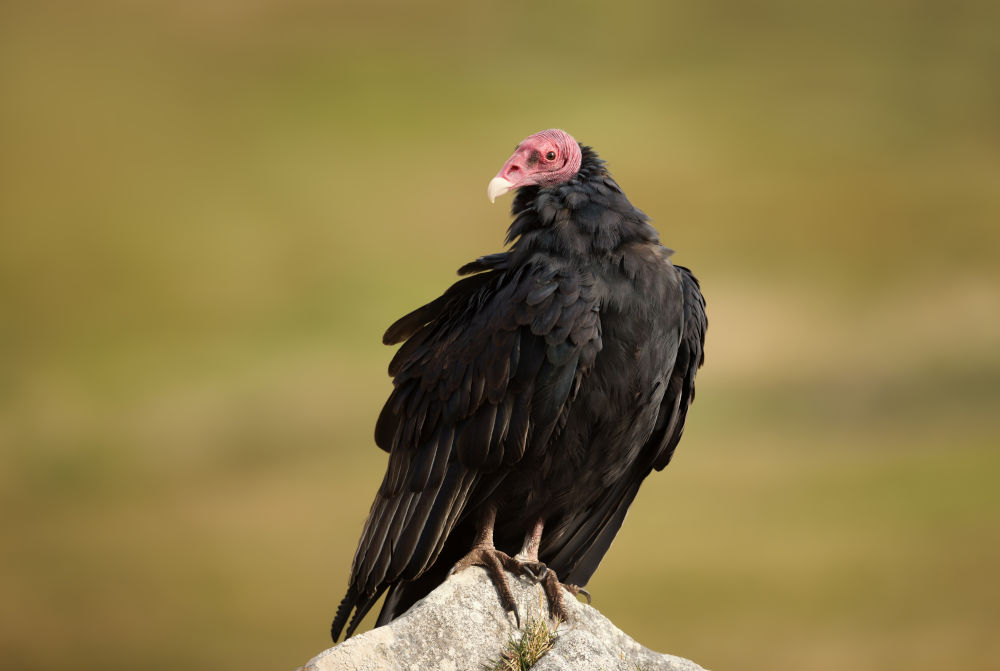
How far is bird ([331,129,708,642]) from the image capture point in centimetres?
462

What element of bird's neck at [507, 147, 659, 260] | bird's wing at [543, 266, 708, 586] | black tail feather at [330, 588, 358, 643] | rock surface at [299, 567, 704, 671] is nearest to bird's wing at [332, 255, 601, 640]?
black tail feather at [330, 588, 358, 643]

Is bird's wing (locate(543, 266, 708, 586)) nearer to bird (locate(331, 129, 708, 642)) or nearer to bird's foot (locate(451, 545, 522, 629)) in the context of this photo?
bird (locate(331, 129, 708, 642))

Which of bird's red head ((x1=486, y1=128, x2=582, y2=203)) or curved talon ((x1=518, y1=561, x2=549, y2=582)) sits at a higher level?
bird's red head ((x1=486, y1=128, x2=582, y2=203))

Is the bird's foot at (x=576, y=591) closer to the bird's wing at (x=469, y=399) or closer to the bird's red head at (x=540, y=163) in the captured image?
the bird's wing at (x=469, y=399)

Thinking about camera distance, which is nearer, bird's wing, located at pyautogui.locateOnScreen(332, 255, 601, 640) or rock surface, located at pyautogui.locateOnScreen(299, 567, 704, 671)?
rock surface, located at pyautogui.locateOnScreen(299, 567, 704, 671)

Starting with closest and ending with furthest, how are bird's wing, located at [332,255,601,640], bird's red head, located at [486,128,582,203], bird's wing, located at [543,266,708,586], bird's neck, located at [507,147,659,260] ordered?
bird's wing, located at [332,255,601,640], bird's neck, located at [507,147,659,260], bird's red head, located at [486,128,582,203], bird's wing, located at [543,266,708,586]

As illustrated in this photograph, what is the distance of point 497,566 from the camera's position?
185 inches

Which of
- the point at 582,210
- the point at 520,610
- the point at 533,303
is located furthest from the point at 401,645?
the point at 582,210

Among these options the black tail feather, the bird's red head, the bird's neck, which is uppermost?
the bird's red head

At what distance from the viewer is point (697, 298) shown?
5.12 meters

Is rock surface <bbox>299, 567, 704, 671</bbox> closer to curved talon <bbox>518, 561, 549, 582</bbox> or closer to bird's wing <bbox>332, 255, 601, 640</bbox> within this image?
curved talon <bbox>518, 561, 549, 582</bbox>

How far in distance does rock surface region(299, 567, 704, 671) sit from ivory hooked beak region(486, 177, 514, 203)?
1766 millimetres

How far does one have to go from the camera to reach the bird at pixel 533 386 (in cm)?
462

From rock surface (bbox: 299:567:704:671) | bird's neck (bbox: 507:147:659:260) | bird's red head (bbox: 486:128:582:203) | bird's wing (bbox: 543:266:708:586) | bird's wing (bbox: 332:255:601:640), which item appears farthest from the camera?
bird's wing (bbox: 543:266:708:586)
